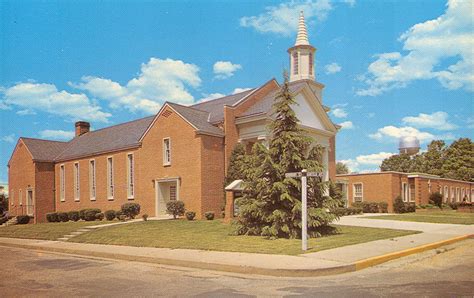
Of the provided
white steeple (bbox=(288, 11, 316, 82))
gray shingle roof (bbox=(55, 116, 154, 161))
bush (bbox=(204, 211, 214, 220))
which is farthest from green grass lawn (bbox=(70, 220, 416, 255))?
white steeple (bbox=(288, 11, 316, 82))

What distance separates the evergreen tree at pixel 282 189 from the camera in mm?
17500

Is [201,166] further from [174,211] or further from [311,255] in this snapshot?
[311,255]

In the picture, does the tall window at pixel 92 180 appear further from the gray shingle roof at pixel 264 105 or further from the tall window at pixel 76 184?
the gray shingle roof at pixel 264 105

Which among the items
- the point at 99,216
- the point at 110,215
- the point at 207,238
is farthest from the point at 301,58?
the point at 207,238

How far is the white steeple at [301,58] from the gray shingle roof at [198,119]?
12.1 meters

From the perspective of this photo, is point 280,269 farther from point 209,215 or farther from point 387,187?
point 387,187

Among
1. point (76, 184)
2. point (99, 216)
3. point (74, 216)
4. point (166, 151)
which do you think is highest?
point (166, 151)

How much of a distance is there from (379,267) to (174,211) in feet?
62.7

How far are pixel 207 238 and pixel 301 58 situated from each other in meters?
27.2

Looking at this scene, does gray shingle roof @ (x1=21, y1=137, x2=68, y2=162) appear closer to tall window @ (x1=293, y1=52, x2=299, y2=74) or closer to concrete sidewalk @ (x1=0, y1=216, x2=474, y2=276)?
tall window @ (x1=293, y1=52, x2=299, y2=74)

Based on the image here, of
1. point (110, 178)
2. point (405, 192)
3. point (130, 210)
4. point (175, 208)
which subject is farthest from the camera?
point (405, 192)

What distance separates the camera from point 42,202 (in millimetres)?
45094

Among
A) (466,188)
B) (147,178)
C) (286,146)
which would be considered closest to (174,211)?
(147,178)

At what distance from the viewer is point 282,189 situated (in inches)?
687
